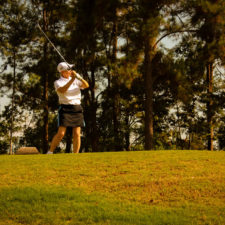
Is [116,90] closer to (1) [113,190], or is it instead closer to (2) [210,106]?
(2) [210,106]

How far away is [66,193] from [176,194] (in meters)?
1.69

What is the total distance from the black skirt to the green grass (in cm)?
76

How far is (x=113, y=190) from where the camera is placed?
5.73m

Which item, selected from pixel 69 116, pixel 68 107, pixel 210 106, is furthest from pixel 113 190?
pixel 210 106

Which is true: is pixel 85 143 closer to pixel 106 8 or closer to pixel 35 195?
pixel 35 195

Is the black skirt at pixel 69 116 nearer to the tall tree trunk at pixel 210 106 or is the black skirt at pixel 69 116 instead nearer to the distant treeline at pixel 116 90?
the distant treeline at pixel 116 90

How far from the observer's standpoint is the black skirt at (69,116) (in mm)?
7811

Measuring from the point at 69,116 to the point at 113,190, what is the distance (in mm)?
2607

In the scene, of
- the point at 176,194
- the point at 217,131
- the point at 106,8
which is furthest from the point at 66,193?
the point at 217,131

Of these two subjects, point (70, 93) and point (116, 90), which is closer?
point (70, 93)

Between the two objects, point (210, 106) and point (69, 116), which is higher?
point (210, 106)

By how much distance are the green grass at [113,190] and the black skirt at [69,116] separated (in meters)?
0.76

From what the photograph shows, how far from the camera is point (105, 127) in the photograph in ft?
60.0

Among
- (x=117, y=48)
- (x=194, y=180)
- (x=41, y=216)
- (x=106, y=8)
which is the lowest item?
(x=41, y=216)
